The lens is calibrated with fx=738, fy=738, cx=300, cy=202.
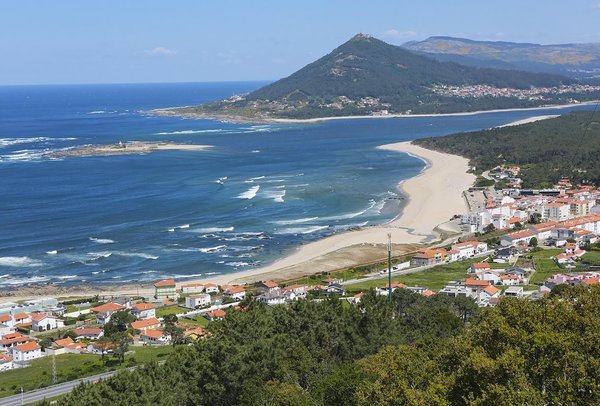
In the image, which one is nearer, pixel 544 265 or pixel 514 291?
A: pixel 514 291

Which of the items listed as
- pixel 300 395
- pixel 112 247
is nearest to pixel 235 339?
pixel 300 395

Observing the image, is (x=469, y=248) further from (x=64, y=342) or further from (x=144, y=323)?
(x=64, y=342)

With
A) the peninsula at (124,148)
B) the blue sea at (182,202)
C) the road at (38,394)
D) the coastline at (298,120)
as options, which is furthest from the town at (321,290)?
the coastline at (298,120)

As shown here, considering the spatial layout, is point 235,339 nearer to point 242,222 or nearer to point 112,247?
point 112,247

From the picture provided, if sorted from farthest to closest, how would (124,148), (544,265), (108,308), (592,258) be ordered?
(124,148)
(592,258)
(544,265)
(108,308)

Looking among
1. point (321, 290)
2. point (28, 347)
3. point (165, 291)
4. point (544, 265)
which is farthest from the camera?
point (544, 265)

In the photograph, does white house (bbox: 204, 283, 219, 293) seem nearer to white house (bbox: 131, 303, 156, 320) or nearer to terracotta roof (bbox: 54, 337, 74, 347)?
white house (bbox: 131, 303, 156, 320)

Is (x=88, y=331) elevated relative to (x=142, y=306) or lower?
lower

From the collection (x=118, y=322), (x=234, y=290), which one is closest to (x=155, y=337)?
(x=118, y=322)
